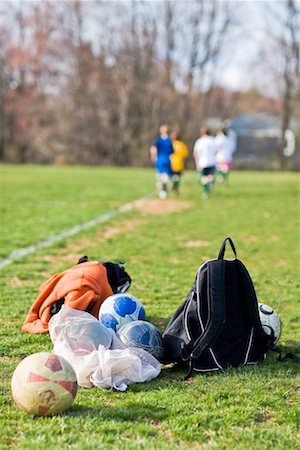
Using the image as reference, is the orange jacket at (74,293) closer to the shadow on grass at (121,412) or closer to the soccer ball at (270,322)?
the soccer ball at (270,322)

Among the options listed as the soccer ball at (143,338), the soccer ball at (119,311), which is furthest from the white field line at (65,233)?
the soccer ball at (143,338)

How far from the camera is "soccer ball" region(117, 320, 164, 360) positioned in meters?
4.94

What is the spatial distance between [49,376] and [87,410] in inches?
12.5

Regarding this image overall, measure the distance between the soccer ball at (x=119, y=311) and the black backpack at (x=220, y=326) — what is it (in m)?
0.48

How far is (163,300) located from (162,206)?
9.77m

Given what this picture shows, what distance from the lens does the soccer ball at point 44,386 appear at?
3818 mm

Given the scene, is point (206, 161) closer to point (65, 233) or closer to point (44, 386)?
point (65, 233)

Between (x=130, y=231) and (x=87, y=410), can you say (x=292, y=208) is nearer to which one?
(x=130, y=231)

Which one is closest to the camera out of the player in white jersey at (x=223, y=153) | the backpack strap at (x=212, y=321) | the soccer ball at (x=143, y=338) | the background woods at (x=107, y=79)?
the backpack strap at (x=212, y=321)

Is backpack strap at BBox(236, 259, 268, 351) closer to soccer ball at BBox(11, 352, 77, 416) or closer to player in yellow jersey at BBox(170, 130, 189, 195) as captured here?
soccer ball at BBox(11, 352, 77, 416)

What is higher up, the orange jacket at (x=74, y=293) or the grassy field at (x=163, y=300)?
the orange jacket at (x=74, y=293)

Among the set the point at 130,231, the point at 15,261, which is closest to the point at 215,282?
the point at 15,261

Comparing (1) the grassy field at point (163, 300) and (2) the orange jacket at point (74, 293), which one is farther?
(2) the orange jacket at point (74, 293)

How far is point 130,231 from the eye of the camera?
1230 cm
